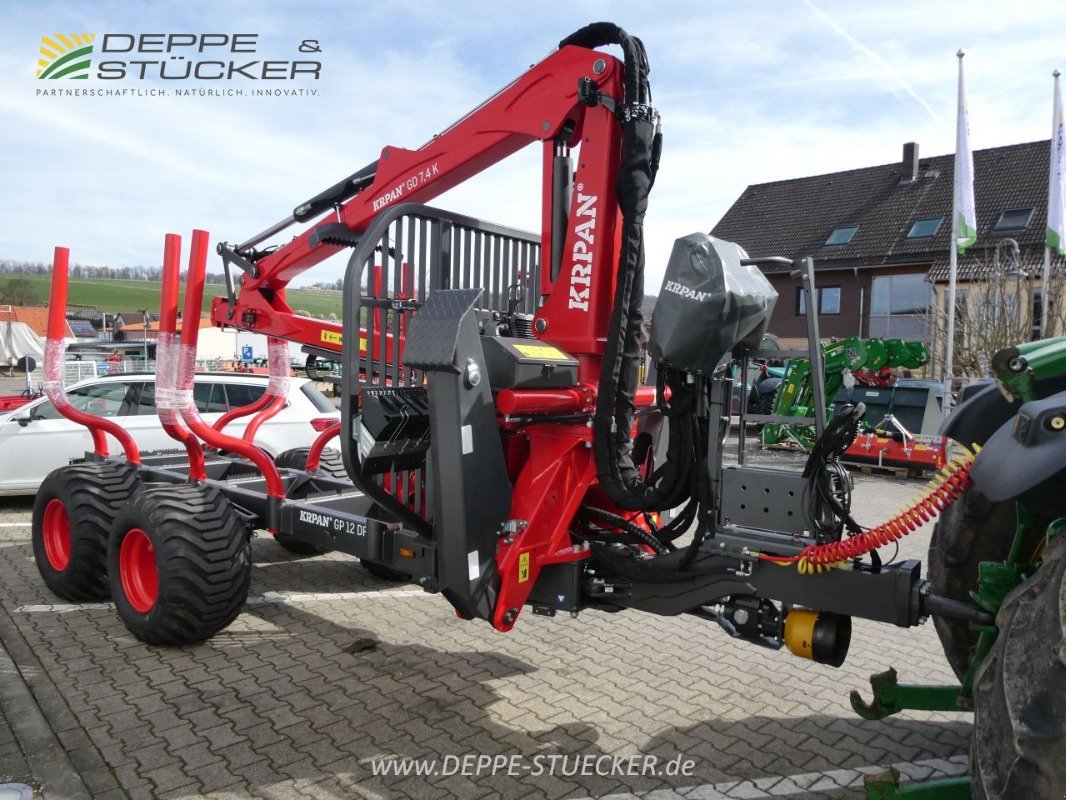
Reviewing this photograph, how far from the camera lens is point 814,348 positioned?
3236 mm

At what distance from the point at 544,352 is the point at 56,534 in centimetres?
431

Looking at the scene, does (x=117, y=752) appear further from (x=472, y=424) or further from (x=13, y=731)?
(x=472, y=424)

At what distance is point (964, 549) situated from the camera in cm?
342

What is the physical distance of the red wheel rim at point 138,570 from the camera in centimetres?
504

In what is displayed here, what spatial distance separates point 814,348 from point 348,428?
207 centimetres

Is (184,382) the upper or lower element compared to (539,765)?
upper

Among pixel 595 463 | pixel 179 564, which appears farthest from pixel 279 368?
pixel 595 463

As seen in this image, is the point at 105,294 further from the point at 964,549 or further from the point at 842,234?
the point at 964,549

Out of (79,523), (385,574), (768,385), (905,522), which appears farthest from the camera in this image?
(768,385)

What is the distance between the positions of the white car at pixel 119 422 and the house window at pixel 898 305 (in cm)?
2371

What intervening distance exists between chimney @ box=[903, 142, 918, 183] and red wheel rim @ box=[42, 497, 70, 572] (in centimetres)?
3024

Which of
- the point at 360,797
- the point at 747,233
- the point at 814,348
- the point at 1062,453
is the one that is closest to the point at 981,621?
the point at 1062,453

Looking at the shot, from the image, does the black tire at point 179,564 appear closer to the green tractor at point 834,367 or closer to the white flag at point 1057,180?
the green tractor at point 834,367

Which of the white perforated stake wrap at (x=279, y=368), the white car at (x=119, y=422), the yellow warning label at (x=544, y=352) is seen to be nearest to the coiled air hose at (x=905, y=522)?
the yellow warning label at (x=544, y=352)
